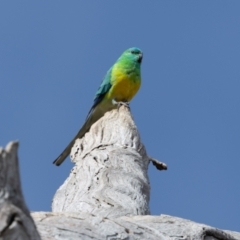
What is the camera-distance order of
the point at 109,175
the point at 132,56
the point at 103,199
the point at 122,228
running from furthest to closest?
the point at 132,56, the point at 109,175, the point at 103,199, the point at 122,228

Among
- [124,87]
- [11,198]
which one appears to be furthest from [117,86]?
[11,198]

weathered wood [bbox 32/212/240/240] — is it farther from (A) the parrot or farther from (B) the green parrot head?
(B) the green parrot head

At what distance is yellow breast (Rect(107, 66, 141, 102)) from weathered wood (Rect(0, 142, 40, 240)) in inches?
271

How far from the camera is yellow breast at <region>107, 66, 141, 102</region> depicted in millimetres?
8547

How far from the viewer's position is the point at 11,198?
1599 millimetres

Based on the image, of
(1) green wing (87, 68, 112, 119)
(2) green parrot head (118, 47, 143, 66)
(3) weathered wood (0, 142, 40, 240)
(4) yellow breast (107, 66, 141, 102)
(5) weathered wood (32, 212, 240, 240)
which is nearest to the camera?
(3) weathered wood (0, 142, 40, 240)

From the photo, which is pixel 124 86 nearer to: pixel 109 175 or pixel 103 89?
pixel 103 89

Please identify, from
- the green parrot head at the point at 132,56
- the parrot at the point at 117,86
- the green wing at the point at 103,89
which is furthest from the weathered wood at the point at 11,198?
the green parrot head at the point at 132,56

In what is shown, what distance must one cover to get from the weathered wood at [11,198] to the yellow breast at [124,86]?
22.6 feet

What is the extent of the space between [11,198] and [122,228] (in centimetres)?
130

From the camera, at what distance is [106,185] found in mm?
3869

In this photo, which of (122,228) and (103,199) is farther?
(103,199)

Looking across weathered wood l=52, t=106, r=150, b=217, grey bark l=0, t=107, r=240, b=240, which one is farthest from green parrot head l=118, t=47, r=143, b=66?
weathered wood l=52, t=106, r=150, b=217

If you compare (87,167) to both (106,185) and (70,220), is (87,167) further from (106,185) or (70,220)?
(70,220)
